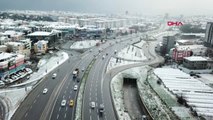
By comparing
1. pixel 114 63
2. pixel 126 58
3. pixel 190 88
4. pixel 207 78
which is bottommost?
pixel 190 88

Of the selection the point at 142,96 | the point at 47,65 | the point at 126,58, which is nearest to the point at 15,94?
the point at 47,65

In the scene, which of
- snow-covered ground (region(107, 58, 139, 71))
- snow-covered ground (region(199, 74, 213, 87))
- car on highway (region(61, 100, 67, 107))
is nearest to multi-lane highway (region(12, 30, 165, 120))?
car on highway (region(61, 100, 67, 107))

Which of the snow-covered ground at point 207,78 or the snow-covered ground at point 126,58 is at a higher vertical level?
the snow-covered ground at point 126,58

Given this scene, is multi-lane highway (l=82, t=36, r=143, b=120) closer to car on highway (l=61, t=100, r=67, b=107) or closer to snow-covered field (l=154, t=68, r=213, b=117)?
car on highway (l=61, t=100, r=67, b=107)

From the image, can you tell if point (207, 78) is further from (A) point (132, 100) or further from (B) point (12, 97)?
(B) point (12, 97)

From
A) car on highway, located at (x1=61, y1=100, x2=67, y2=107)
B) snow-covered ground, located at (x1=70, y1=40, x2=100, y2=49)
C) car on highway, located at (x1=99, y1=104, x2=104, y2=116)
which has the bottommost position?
car on highway, located at (x1=99, y1=104, x2=104, y2=116)

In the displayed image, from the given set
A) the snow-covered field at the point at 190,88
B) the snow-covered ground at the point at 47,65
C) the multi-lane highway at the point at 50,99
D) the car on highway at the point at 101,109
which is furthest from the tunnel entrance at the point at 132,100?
the snow-covered ground at the point at 47,65

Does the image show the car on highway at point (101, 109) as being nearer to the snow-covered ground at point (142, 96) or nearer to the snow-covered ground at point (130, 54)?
the snow-covered ground at point (142, 96)

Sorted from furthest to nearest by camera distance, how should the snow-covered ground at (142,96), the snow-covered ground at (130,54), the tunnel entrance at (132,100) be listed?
1. the snow-covered ground at (130,54)
2. the tunnel entrance at (132,100)
3. the snow-covered ground at (142,96)

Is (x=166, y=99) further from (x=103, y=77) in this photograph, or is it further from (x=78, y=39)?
(x=78, y=39)

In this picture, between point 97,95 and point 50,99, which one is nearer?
point 50,99
